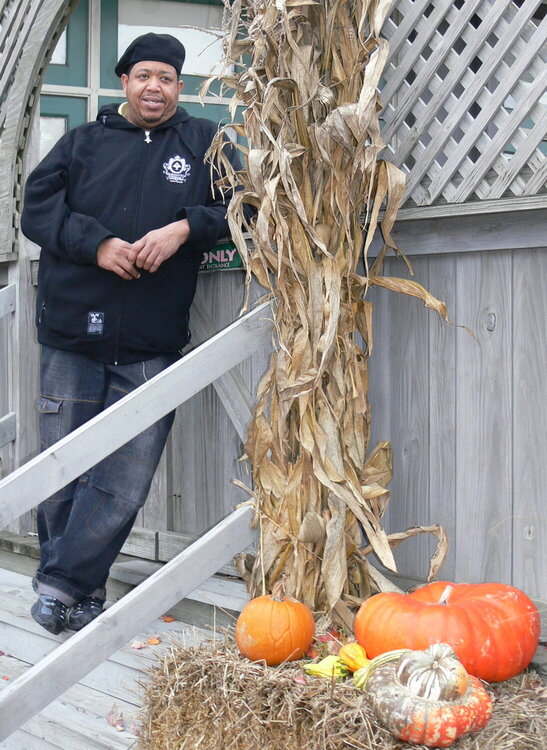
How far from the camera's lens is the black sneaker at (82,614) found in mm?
3426

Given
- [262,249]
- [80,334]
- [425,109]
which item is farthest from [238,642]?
[425,109]

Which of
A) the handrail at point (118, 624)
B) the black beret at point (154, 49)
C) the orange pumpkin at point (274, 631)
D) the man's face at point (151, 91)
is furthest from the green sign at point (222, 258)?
the orange pumpkin at point (274, 631)

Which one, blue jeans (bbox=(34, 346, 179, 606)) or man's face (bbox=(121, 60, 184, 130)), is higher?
man's face (bbox=(121, 60, 184, 130))

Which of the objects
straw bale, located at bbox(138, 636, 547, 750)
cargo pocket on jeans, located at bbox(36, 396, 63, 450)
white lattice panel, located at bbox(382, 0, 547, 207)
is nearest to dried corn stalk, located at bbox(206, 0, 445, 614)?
white lattice panel, located at bbox(382, 0, 547, 207)

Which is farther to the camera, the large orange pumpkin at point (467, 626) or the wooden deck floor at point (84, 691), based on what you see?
the wooden deck floor at point (84, 691)

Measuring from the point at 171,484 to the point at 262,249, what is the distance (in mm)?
1482

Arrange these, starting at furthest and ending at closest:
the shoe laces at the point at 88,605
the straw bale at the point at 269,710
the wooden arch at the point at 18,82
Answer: the wooden arch at the point at 18,82 → the shoe laces at the point at 88,605 → the straw bale at the point at 269,710

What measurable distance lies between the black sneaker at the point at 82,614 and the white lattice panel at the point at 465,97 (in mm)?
1788

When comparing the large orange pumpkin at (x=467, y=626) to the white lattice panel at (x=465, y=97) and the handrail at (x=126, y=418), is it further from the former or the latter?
the white lattice panel at (x=465, y=97)

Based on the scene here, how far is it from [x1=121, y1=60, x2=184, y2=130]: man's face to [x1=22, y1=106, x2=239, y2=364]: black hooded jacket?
46mm

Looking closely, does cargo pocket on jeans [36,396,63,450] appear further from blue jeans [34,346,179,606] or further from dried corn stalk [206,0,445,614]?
dried corn stalk [206,0,445,614]

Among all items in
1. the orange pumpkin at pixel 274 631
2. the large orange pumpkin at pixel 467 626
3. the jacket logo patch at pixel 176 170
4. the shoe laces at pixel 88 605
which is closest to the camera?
the large orange pumpkin at pixel 467 626

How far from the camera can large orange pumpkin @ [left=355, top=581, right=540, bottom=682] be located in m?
2.43

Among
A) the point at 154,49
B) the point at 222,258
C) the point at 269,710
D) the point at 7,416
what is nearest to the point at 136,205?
the point at 222,258
